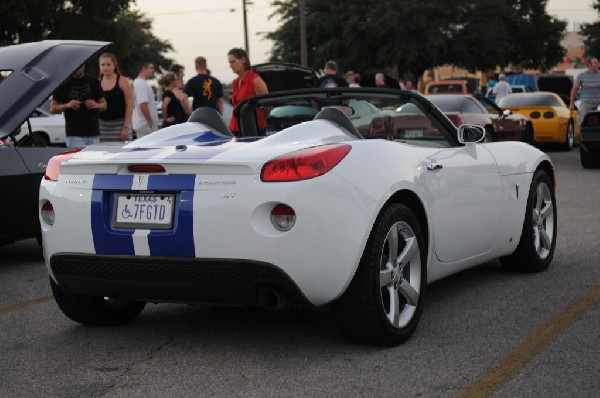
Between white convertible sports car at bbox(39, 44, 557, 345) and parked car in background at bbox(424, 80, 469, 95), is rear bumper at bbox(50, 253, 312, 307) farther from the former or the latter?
parked car in background at bbox(424, 80, 469, 95)

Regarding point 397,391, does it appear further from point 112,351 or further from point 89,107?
point 89,107

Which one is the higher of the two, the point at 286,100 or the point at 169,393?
the point at 286,100

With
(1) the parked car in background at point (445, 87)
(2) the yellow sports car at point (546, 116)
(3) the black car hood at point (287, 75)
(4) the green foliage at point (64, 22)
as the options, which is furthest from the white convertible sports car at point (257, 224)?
(4) the green foliage at point (64, 22)

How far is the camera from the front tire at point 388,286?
4.92 metres

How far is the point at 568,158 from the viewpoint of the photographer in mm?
20500

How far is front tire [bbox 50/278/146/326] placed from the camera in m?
5.59

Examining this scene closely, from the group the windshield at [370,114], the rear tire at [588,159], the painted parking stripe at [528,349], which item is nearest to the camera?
the painted parking stripe at [528,349]

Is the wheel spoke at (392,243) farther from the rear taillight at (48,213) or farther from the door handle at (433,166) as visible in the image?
the rear taillight at (48,213)

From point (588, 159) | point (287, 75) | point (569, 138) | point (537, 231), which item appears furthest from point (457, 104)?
point (537, 231)

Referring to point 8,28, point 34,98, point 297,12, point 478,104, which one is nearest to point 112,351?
point 34,98

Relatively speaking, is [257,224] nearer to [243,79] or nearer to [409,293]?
[409,293]

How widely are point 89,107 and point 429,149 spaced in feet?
17.4

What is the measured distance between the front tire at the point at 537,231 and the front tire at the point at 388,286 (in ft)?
5.59

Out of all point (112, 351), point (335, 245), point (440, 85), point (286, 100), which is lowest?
point (440, 85)
